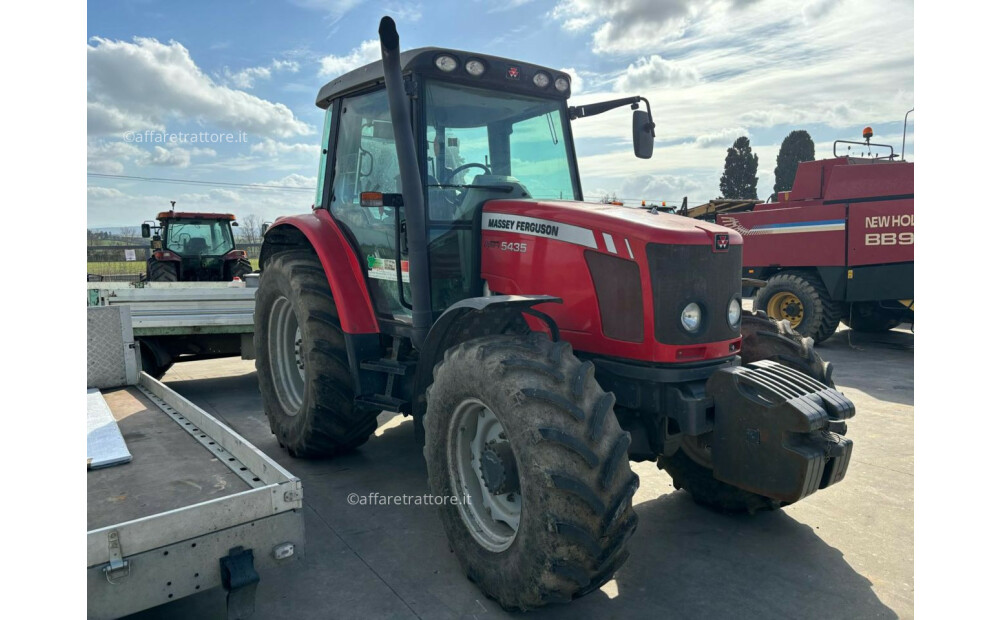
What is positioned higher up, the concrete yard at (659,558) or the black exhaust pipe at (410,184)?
the black exhaust pipe at (410,184)

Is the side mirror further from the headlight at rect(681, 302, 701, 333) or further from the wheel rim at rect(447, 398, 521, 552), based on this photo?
the wheel rim at rect(447, 398, 521, 552)

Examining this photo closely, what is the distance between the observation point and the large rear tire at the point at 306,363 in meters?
4.46

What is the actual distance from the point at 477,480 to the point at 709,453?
129cm

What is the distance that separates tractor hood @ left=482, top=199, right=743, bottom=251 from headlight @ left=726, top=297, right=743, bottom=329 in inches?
11.9

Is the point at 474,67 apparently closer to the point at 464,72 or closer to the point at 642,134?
the point at 464,72

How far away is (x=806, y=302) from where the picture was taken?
9.90 m

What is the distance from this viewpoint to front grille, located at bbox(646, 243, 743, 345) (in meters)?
3.17

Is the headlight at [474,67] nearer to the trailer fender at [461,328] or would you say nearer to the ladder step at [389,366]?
the trailer fender at [461,328]

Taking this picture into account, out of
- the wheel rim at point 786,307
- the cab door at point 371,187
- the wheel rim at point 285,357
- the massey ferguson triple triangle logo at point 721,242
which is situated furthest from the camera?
the wheel rim at point 786,307

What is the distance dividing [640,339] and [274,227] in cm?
316

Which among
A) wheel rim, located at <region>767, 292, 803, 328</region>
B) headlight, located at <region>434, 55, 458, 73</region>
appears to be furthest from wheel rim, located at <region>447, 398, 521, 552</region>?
wheel rim, located at <region>767, 292, 803, 328</region>

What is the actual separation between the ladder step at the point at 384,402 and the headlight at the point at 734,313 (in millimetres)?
1874

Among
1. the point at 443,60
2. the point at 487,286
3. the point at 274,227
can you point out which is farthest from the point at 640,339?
the point at 274,227

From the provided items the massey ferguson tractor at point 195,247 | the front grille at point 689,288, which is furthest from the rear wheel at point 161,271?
the front grille at point 689,288
